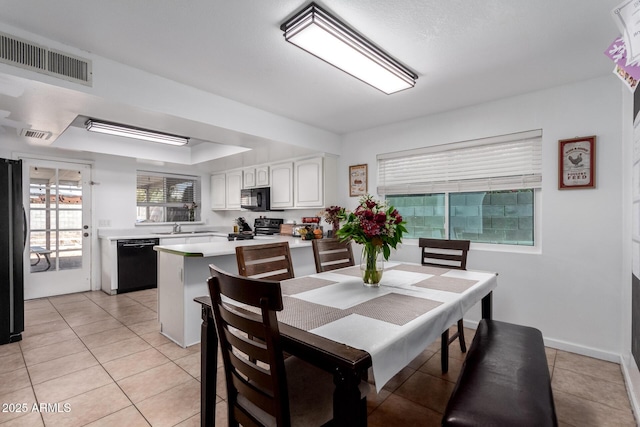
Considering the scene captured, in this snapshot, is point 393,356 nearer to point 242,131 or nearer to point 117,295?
point 242,131

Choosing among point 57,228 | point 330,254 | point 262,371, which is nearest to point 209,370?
point 262,371

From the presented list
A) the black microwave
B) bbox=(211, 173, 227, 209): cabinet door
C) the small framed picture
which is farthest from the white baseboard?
bbox=(211, 173, 227, 209): cabinet door

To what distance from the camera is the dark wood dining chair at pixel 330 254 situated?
96.1 inches

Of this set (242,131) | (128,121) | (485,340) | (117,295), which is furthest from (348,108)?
(117,295)

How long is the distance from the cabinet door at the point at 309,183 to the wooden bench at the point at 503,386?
2.80 metres

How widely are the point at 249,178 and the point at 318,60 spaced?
134 inches

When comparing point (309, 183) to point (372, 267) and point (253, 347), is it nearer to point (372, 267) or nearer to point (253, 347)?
point (372, 267)

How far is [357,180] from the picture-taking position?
4211 millimetres

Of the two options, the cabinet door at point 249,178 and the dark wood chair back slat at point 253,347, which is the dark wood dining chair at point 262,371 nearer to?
the dark wood chair back slat at point 253,347

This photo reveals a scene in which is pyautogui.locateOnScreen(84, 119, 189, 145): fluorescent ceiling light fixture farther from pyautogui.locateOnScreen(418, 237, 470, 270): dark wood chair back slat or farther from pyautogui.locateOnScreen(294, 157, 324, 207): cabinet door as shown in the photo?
pyautogui.locateOnScreen(418, 237, 470, 270): dark wood chair back slat

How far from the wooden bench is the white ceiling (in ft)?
6.22

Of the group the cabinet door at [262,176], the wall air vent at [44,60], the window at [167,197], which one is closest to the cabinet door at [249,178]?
the cabinet door at [262,176]

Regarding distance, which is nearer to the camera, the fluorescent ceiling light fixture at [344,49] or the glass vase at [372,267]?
the fluorescent ceiling light fixture at [344,49]

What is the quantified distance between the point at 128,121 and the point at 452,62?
9.27ft
